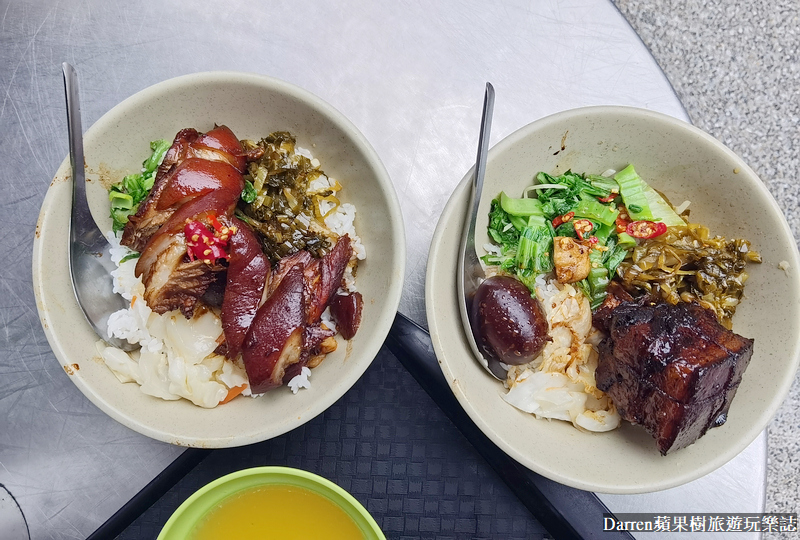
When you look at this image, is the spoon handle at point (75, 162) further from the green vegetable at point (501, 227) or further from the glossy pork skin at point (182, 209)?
the green vegetable at point (501, 227)

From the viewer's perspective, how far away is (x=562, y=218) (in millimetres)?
1690

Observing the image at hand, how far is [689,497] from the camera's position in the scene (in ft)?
6.15

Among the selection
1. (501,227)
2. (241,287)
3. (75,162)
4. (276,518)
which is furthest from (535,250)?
(75,162)

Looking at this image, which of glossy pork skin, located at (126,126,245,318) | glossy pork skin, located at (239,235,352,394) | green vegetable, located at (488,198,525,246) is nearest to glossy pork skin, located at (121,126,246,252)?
glossy pork skin, located at (126,126,245,318)

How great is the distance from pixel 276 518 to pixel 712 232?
1535 millimetres

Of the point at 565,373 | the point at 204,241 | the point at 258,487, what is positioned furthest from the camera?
the point at 565,373

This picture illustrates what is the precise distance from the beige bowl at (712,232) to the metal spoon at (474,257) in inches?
0.9

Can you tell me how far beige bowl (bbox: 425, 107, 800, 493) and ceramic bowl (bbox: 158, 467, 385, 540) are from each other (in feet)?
1.34

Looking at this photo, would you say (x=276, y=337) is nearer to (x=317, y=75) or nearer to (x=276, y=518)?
(x=276, y=518)

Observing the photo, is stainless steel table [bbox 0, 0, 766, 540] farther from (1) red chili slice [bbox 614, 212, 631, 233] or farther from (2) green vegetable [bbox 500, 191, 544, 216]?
(1) red chili slice [bbox 614, 212, 631, 233]

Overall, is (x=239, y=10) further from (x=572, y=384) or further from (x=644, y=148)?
(x=572, y=384)

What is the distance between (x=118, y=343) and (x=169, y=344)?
0.16 metres

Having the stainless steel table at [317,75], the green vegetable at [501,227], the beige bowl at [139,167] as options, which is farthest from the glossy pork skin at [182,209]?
the green vegetable at [501,227]

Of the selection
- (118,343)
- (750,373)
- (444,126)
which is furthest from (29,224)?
(750,373)
